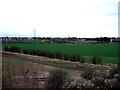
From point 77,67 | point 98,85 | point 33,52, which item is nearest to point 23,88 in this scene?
point 98,85

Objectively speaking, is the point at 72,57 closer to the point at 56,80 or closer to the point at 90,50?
the point at 56,80

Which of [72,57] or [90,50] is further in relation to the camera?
[90,50]

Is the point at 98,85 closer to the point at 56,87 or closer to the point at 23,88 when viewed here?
the point at 56,87

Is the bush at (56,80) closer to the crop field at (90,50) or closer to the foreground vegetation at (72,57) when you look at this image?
the foreground vegetation at (72,57)

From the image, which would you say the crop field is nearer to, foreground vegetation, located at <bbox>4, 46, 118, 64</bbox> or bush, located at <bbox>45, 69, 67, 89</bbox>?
foreground vegetation, located at <bbox>4, 46, 118, 64</bbox>

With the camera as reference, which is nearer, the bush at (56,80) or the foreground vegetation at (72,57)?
the bush at (56,80)

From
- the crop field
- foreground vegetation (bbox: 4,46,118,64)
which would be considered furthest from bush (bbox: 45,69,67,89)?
the crop field

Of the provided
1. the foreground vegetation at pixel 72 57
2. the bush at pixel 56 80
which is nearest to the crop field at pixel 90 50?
the foreground vegetation at pixel 72 57

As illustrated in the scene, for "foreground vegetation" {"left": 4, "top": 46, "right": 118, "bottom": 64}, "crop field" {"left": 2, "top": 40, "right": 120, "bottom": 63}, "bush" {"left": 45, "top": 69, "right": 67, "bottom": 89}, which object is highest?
"bush" {"left": 45, "top": 69, "right": 67, "bottom": 89}

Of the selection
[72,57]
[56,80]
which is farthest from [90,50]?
[56,80]

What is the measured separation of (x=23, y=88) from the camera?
9.12 m

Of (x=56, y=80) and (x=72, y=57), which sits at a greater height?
(x=56, y=80)

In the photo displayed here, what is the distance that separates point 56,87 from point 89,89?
1330 mm

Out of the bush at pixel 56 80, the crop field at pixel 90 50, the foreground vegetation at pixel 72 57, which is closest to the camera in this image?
the bush at pixel 56 80
